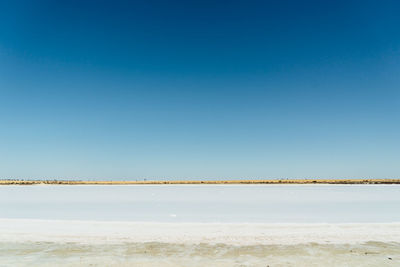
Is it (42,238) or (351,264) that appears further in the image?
(42,238)

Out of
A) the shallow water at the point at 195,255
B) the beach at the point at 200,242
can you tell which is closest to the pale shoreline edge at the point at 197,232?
the beach at the point at 200,242

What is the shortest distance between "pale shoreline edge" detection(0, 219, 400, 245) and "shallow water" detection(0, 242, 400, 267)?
1.68 feet

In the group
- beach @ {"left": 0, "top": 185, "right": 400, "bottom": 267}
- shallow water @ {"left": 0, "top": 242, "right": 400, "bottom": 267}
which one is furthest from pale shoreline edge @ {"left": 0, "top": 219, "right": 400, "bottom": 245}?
shallow water @ {"left": 0, "top": 242, "right": 400, "bottom": 267}

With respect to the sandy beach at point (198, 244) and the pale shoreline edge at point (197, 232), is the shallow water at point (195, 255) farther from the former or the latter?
the pale shoreline edge at point (197, 232)

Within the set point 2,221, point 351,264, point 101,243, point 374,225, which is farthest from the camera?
point 2,221

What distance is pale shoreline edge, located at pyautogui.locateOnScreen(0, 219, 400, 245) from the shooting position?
8414 mm

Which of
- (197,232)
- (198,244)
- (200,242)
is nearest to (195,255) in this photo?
(198,244)

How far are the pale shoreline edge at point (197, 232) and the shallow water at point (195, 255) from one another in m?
0.51

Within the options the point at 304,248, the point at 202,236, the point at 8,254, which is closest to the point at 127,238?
the point at 202,236

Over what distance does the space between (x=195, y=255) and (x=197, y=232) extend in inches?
98.7

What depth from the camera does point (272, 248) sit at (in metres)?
7.58

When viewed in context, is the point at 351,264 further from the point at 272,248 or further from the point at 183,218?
the point at 183,218

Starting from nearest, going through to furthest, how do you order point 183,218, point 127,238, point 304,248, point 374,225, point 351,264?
point 351,264 → point 304,248 → point 127,238 → point 374,225 → point 183,218

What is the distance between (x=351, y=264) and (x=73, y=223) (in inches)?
360
